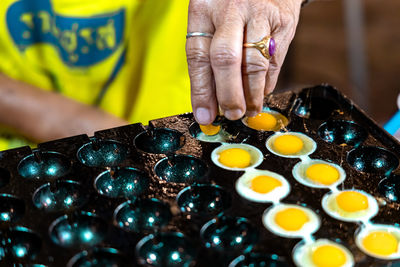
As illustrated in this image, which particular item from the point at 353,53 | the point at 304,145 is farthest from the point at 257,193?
the point at 353,53

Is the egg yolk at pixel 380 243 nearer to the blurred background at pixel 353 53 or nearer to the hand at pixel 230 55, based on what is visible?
the hand at pixel 230 55

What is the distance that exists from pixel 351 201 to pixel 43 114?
1113 millimetres

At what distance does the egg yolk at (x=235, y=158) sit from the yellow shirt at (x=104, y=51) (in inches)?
28.1

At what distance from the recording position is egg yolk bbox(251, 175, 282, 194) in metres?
1.24

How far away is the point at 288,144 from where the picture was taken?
4.60 feet

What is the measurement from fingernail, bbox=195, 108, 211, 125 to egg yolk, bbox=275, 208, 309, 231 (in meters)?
0.28

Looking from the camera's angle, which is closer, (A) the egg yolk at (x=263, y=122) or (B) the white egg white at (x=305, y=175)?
(B) the white egg white at (x=305, y=175)

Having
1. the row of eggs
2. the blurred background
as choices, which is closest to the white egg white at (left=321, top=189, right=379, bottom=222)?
the row of eggs

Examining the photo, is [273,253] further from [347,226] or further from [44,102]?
[44,102]

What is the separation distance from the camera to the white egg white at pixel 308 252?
1.08 meters

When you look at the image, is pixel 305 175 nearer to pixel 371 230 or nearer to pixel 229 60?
pixel 371 230

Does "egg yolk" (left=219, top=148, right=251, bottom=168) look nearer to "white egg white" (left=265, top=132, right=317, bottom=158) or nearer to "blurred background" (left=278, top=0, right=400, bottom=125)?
"white egg white" (left=265, top=132, right=317, bottom=158)

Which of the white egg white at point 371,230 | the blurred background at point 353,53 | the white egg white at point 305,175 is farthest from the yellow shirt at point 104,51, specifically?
the blurred background at point 353,53

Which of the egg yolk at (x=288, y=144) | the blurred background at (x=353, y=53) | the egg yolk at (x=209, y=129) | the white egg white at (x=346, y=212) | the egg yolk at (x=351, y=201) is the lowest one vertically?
the blurred background at (x=353, y=53)
